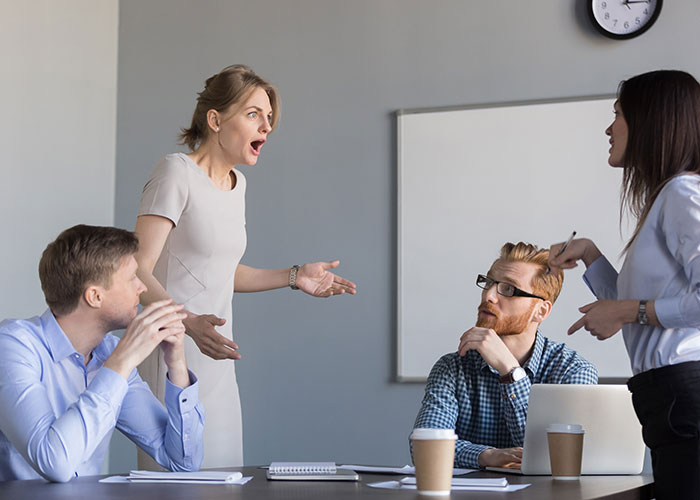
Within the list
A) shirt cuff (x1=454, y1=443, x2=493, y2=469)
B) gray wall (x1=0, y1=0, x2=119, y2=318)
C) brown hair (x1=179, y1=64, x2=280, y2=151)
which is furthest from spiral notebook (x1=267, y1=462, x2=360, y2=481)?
gray wall (x1=0, y1=0, x2=119, y2=318)

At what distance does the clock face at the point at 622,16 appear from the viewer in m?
3.41

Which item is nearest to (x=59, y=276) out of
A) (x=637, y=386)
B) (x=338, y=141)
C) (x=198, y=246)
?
(x=198, y=246)

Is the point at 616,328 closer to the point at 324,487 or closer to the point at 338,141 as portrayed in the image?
the point at 324,487

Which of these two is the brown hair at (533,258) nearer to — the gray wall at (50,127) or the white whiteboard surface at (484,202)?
the white whiteboard surface at (484,202)

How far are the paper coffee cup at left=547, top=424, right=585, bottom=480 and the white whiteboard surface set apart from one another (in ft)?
5.97

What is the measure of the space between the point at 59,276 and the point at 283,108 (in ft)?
7.15

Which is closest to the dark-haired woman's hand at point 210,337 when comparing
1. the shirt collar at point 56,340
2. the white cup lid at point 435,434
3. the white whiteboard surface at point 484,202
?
the shirt collar at point 56,340

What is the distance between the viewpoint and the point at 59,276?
1841 mm

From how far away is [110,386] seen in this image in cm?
161

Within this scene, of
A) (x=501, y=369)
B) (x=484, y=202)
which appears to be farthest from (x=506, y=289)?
(x=484, y=202)

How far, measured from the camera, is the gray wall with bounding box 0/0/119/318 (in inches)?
138

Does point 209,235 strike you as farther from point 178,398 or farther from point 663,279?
point 663,279

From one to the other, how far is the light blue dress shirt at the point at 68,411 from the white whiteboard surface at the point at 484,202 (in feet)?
5.77

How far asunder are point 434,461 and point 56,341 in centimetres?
90
